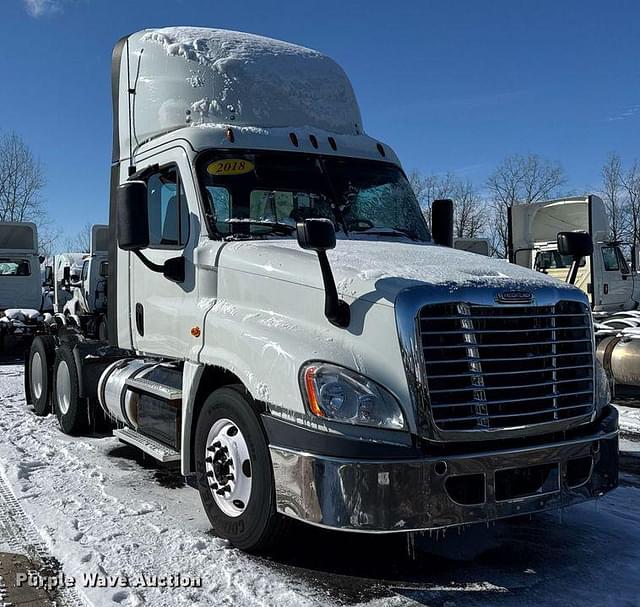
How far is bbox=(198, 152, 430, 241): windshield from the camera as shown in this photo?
523cm

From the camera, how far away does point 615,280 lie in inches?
632

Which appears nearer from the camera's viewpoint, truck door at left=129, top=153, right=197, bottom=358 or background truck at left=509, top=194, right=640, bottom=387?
truck door at left=129, top=153, right=197, bottom=358

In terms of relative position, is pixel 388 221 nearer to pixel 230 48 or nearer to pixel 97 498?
pixel 230 48

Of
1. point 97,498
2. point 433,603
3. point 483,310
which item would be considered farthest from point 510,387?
point 97,498

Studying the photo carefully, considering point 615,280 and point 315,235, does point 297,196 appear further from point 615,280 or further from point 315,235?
Result: point 615,280

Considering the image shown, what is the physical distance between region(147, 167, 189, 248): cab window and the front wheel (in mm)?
1453

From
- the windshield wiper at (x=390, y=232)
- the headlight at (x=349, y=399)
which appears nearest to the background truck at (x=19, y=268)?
the windshield wiper at (x=390, y=232)

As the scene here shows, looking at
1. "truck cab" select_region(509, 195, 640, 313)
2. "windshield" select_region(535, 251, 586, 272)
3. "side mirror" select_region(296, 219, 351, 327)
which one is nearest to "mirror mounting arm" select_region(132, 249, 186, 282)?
"side mirror" select_region(296, 219, 351, 327)

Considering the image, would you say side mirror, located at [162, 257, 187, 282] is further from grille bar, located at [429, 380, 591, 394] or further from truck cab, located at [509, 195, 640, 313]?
truck cab, located at [509, 195, 640, 313]

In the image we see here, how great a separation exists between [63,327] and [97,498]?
14.8ft

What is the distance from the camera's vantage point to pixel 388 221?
5.66 metres

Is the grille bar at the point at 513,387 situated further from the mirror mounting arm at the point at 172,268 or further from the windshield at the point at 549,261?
the windshield at the point at 549,261

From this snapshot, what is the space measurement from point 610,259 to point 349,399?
1385cm

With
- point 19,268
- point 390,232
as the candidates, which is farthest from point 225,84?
point 19,268
